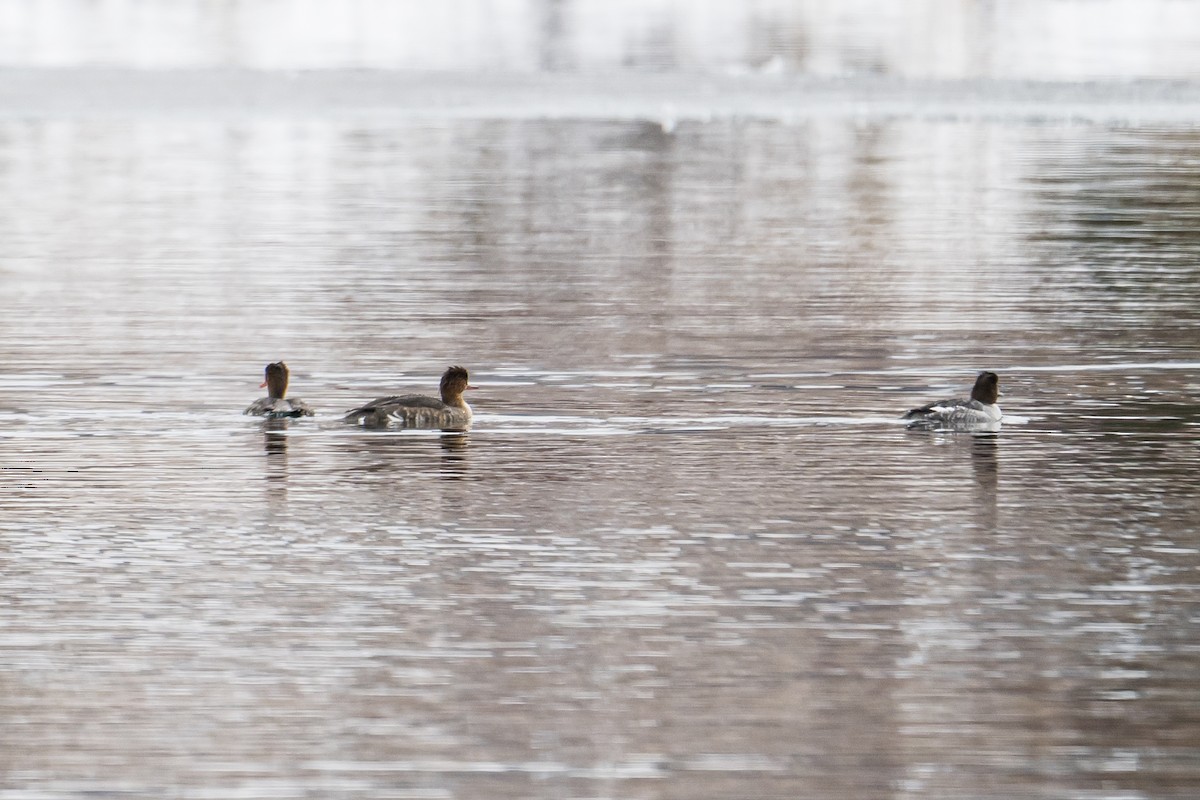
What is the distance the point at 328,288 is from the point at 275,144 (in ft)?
51.5

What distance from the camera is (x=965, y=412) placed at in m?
12.4

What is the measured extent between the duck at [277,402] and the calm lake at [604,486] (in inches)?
10.1

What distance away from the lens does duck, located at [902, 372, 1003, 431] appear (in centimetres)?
1235

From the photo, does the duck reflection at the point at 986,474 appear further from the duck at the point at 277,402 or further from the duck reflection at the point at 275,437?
the duck at the point at 277,402

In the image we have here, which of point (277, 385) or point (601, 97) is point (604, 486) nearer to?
point (277, 385)

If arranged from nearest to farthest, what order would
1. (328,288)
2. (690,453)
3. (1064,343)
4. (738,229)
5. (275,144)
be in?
(690,453)
(1064,343)
(328,288)
(738,229)
(275,144)

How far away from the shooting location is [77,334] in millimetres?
16234

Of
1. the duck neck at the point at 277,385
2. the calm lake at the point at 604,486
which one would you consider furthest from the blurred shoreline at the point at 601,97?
the duck neck at the point at 277,385

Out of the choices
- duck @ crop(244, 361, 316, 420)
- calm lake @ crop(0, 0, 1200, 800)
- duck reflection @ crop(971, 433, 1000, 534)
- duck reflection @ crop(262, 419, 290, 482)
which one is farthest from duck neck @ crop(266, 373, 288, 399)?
duck reflection @ crop(971, 433, 1000, 534)

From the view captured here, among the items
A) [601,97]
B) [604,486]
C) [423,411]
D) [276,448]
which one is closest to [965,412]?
[604,486]

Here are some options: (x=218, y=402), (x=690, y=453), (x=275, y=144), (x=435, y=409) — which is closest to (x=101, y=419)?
(x=218, y=402)

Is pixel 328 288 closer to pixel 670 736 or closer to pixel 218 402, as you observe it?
pixel 218 402

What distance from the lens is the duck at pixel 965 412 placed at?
12.4 metres

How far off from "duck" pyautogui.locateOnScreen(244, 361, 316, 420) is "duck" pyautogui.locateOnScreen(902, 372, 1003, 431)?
3168 mm
